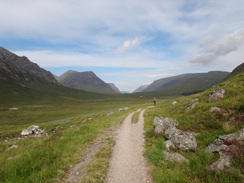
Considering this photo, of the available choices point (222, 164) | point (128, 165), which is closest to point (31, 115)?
point (128, 165)

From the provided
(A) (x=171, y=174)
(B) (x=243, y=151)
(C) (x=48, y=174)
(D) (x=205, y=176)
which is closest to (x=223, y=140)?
(B) (x=243, y=151)

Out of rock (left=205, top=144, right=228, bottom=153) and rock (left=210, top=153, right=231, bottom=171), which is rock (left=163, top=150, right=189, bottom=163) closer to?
rock (left=210, top=153, right=231, bottom=171)

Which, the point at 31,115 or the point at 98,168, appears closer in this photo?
the point at 98,168

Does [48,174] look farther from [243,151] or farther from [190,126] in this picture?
[190,126]

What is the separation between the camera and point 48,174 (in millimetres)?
8266

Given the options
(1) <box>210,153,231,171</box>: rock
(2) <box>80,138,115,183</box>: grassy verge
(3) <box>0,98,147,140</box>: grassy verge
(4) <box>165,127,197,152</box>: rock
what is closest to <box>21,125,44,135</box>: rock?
(3) <box>0,98,147,140</box>: grassy verge

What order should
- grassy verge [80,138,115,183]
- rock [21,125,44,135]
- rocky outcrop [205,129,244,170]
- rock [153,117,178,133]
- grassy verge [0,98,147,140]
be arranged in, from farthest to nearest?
grassy verge [0,98,147,140] < rock [21,125,44,135] < rock [153,117,178,133] < grassy verge [80,138,115,183] < rocky outcrop [205,129,244,170]

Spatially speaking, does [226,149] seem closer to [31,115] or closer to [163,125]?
[163,125]

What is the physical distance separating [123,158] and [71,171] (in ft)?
11.5

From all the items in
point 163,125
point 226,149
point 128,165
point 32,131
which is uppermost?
point 226,149

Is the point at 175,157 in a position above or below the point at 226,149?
below

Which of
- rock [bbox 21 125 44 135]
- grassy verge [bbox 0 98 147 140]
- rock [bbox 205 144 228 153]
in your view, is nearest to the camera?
rock [bbox 205 144 228 153]

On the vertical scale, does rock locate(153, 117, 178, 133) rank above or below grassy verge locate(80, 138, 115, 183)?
above

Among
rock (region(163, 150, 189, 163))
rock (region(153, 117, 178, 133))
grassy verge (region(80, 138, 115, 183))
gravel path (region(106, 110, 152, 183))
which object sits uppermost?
rock (region(153, 117, 178, 133))
